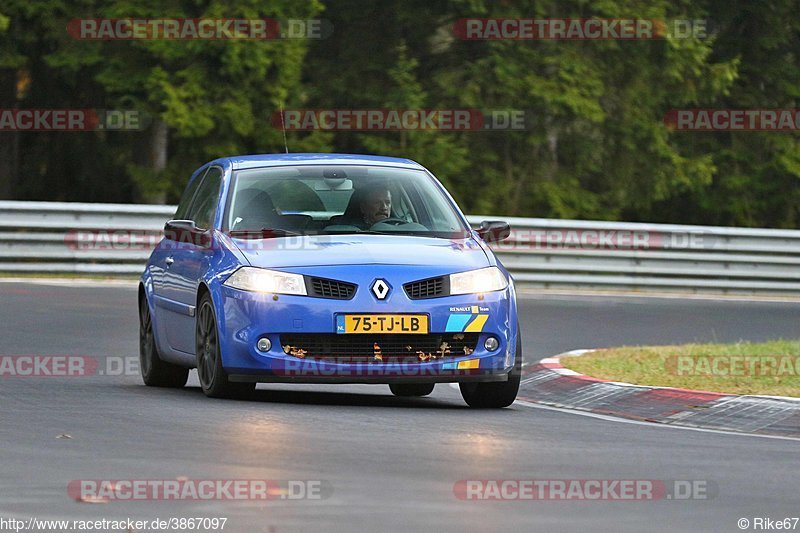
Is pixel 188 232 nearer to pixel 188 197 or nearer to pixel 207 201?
pixel 207 201

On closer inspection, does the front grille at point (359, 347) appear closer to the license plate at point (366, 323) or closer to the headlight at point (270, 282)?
the license plate at point (366, 323)

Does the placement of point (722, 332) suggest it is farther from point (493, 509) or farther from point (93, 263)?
point (493, 509)

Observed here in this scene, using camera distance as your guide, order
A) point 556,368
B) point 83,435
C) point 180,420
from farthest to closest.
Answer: point 556,368 → point 180,420 → point 83,435

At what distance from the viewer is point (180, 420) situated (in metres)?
10.9

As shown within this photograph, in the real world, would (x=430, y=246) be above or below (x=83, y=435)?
above

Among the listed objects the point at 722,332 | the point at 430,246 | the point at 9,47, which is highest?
the point at 9,47

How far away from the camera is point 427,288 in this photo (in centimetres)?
1165

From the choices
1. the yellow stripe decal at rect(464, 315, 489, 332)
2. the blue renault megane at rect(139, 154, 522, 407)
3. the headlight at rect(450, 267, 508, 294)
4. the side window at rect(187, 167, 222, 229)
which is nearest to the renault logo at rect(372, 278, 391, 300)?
the blue renault megane at rect(139, 154, 522, 407)

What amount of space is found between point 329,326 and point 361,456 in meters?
2.15

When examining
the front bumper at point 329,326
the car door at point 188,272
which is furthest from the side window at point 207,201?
the front bumper at point 329,326

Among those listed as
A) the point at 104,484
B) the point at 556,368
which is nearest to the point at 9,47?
the point at 556,368

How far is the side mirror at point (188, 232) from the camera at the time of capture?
12.5 meters

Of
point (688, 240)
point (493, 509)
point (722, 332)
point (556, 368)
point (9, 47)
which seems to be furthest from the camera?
point (9, 47)

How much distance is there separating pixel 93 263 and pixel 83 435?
592 inches
